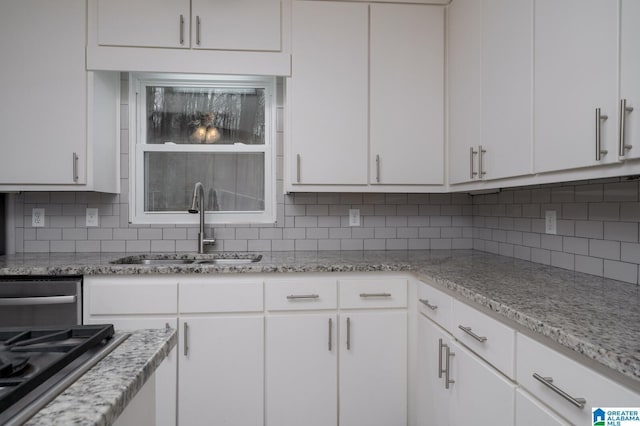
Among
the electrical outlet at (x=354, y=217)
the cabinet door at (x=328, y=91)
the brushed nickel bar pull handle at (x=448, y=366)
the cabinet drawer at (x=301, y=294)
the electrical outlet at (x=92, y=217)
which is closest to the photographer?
the brushed nickel bar pull handle at (x=448, y=366)

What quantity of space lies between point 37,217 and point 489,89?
275cm

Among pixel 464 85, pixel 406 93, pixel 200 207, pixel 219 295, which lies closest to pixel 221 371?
pixel 219 295

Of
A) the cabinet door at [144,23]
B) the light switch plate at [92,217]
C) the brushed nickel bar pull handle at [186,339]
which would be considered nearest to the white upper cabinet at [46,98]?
the cabinet door at [144,23]

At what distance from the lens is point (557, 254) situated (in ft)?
6.01

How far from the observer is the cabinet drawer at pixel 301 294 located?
6.23ft

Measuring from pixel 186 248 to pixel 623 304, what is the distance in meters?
2.24

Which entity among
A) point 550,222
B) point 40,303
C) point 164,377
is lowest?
point 164,377

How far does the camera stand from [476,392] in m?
1.31

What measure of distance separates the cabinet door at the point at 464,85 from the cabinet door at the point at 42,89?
210cm

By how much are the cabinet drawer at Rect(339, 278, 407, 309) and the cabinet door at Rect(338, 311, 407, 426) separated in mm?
51

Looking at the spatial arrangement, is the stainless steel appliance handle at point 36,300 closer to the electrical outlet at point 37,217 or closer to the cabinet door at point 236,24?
the electrical outlet at point 37,217

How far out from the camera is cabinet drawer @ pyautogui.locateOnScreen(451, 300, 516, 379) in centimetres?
113

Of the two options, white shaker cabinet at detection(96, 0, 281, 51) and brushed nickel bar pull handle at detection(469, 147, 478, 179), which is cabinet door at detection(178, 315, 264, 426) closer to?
brushed nickel bar pull handle at detection(469, 147, 478, 179)

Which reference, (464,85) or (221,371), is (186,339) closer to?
(221,371)
